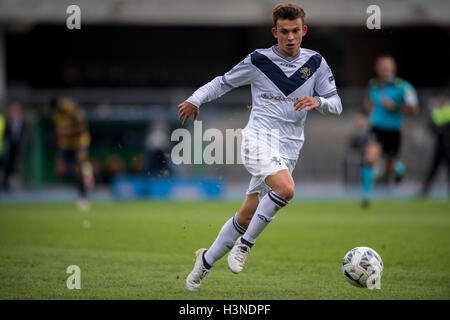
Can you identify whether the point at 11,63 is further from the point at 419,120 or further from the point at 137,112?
the point at 419,120

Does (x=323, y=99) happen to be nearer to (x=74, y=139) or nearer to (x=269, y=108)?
(x=269, y=108)

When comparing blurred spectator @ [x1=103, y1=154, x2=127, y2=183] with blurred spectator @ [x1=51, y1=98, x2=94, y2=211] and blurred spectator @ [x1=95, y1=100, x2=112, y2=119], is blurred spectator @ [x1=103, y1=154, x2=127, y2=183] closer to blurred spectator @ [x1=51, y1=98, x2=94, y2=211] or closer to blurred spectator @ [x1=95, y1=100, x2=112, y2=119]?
blurred spectator @ [x1=95, y1=100, x2=112, y2=119]

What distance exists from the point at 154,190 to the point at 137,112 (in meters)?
3.02

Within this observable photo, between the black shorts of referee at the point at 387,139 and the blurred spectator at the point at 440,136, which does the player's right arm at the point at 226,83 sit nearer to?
the black shorts of referee at the point at 387,139

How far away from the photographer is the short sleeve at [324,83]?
5816 mm

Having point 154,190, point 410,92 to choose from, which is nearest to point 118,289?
point 410,92

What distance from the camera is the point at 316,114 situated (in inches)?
850

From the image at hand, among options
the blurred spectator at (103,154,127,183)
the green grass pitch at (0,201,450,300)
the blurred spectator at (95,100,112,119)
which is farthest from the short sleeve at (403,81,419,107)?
the blurred spectator at (103,154,127,183)

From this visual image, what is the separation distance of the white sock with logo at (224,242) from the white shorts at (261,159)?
0.34m

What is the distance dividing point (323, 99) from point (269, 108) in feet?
1.45

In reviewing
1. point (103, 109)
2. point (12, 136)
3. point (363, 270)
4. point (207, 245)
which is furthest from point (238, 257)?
point (103, 109)

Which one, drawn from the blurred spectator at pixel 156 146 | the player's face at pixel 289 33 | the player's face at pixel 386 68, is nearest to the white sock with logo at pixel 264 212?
the player's face at pixel 289 33

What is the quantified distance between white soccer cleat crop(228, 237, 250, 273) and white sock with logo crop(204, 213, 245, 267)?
0.11 meters

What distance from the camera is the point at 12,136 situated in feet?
59.7
